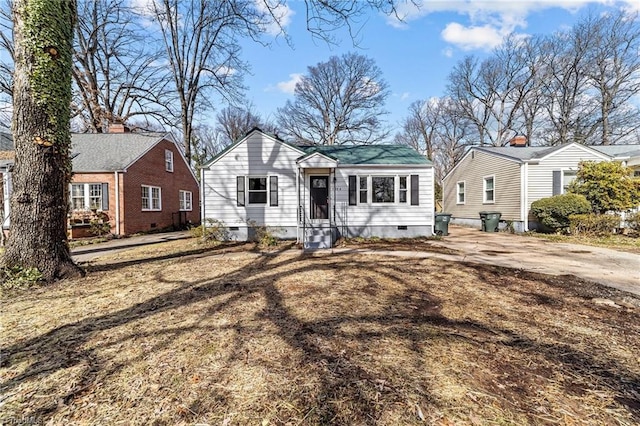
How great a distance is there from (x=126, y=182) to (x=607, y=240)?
21680mm

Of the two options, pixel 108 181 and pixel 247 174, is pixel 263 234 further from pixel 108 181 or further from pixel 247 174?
pixel 108 181

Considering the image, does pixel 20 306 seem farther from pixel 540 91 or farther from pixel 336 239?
pixel 540 91

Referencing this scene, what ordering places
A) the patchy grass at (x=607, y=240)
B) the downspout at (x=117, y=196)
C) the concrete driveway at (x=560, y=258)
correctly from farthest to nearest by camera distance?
the downspout at (x=117, y=196) → the patchy grass at (x=607, y=240) → the concrete driveway at (x=560, y=258)

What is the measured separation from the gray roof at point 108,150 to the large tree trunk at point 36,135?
10.4 m

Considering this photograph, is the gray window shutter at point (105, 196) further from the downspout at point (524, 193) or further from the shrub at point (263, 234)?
the downspout at point (524, 193)

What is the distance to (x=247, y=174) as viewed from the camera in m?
11.5

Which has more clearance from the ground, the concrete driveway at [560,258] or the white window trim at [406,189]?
the white window trim at [406,189]

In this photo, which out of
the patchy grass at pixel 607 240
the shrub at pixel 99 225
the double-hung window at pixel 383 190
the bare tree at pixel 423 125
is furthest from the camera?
the bare tree at pixel 423 125

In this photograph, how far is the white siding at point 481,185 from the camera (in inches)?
555

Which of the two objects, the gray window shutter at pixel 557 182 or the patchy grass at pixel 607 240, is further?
the gray window shutter at pixel 557 182

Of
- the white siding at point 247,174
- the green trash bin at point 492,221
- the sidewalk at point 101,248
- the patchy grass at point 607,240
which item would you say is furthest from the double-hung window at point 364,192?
the sidewalk at point 101,248

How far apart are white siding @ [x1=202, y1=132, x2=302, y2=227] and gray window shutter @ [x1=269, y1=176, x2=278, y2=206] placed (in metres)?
0.13

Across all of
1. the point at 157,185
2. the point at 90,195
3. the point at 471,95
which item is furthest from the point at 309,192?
the point at 471,95

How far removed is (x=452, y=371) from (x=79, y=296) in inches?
220
